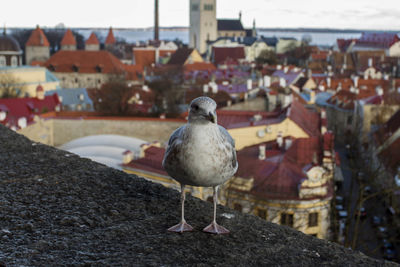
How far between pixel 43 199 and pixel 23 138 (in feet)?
5.55

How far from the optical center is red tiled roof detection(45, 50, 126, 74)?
5100 centimetres

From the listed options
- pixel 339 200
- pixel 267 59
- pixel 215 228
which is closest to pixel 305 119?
pixel 339 200

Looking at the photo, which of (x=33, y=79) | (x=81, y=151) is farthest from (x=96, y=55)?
(x=81, y=151)

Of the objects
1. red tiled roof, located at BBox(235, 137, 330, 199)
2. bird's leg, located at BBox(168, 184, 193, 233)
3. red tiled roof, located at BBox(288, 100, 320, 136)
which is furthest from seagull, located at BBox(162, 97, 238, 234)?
red tiled roof, located at BBox(288, 100, 320, 136)

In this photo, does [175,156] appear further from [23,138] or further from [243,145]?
[243,145]

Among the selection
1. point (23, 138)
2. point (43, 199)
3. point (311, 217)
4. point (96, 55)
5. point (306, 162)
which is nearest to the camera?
point (43, 199)

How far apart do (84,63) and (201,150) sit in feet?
165

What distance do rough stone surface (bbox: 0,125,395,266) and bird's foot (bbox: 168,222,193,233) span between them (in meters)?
0.03

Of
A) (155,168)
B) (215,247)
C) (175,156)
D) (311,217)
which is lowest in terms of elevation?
(311,217)

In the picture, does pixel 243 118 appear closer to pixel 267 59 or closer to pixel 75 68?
pixel 75 68

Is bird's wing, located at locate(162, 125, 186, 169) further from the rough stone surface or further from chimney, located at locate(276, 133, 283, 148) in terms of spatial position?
chimney, located at locate(276, 133, 283, 148)

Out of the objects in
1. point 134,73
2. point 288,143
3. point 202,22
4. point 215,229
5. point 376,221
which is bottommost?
point 376,221

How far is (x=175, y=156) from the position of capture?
2.65m

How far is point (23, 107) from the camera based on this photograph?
26.4 meters
